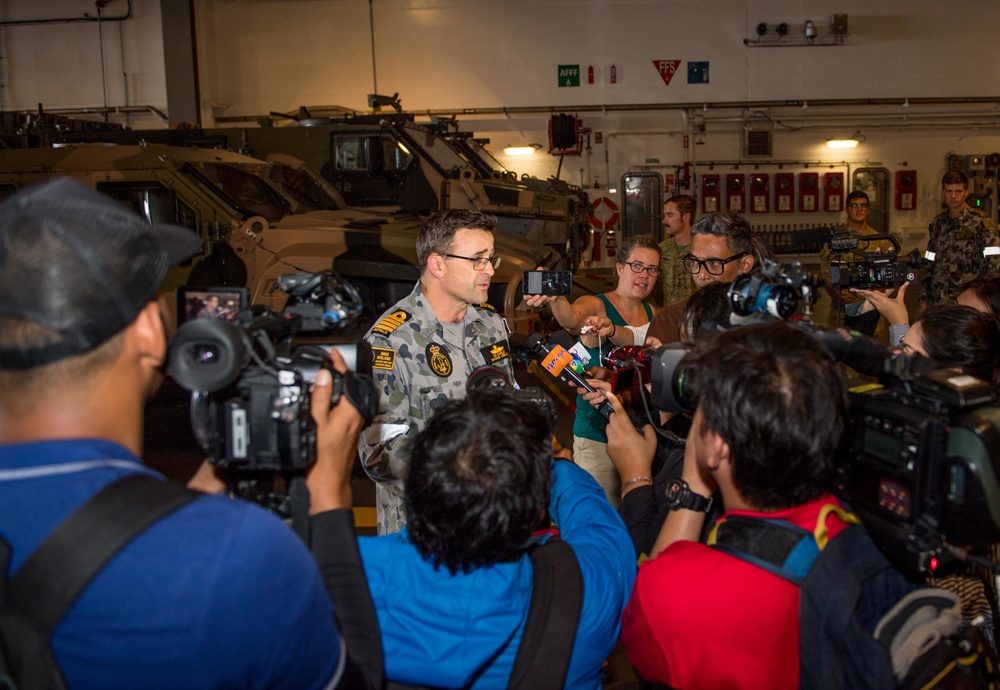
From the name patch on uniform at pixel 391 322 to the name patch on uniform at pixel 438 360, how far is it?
143mm

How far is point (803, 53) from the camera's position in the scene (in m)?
13.1

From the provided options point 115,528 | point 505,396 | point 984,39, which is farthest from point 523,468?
point 984,39

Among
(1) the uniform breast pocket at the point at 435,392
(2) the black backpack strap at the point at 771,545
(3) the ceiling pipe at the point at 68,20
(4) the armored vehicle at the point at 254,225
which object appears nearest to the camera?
(2) the black backpack strap at the point at 771,545

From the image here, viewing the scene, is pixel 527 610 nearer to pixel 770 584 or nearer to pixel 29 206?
pixel 770 584

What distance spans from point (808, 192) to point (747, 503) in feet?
42.6

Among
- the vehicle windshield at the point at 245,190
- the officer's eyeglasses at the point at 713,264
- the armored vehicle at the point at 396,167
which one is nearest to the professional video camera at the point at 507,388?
the officer's eyeglasses at the point at 713,264

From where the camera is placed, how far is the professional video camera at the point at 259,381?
4.37ft

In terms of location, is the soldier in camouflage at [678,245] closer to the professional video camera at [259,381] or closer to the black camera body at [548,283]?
the black camera body at [548,283]

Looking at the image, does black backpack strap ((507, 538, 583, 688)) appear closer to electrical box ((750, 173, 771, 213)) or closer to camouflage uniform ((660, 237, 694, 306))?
camouflage uniform ((660, 237, 694, 306))

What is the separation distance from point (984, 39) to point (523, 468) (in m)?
15.2

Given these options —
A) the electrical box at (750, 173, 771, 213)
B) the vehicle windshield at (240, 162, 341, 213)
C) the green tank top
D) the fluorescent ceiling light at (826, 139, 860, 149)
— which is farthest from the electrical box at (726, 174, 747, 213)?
the green tank top

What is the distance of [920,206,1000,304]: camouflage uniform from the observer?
693 centimetres

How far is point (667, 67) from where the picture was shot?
13258 mm

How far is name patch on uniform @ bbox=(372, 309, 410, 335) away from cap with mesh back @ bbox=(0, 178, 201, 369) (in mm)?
1643
